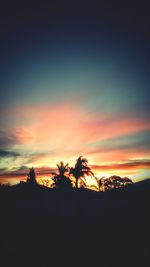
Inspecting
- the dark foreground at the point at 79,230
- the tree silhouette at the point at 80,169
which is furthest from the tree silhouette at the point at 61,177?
the dark foreground at the point at 79,230

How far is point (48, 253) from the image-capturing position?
1245cm

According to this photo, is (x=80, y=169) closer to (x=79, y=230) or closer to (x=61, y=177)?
(x=61, y=177)

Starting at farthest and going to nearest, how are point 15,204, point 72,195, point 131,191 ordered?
point 72,195 → point 15,204 → point 131,191

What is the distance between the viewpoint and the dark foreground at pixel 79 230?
11422mm

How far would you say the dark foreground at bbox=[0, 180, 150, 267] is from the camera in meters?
11.4

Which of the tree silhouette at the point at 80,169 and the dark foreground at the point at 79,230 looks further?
the tree silhouette at the point at 80,169

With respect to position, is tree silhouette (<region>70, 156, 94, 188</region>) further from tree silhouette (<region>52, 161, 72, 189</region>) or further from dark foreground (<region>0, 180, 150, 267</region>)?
dark foreground (<region>0, 180, 150, 267</region>)

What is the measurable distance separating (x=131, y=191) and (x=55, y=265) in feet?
18.0

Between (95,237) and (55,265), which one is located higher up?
(95,237)

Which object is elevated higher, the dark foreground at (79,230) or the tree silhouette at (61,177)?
the tree silhouette at (61,177)

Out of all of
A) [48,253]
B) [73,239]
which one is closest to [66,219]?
[73,239]

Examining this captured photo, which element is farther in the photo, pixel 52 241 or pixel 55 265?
pixel 52 241

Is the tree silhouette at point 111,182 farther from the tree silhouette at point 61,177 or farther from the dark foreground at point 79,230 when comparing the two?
the dark foreground at point 79,230

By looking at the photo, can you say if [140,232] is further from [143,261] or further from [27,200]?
[27,200]
